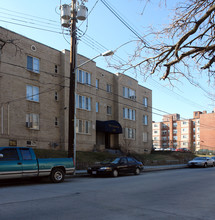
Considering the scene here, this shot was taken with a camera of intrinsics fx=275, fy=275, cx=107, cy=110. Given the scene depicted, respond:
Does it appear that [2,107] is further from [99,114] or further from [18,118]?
[99,114]

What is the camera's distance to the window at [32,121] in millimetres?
23519

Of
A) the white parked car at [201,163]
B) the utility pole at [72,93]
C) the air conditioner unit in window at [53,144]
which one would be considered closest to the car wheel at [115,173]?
the utility pole at [72,93]

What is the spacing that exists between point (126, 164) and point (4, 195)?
1023 cm

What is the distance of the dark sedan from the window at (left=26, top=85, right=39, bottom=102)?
10.1 metres

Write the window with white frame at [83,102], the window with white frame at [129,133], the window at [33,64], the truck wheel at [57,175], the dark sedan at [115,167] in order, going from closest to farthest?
the truck wheel at [57,175], the dark sedan at [115,167], the window at [33,64], the window with white frame at [83,102], the window with white frame at [129,133]

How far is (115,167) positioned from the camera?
17219 mm

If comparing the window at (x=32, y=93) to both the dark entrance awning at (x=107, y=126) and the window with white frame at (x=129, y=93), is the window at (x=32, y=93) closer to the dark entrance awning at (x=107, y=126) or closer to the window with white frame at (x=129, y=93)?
the dark entrance awning at (x=107, y=126)

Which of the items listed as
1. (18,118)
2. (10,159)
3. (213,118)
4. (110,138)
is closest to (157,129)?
(213,118)

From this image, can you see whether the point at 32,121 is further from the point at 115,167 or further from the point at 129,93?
the point at 129,93

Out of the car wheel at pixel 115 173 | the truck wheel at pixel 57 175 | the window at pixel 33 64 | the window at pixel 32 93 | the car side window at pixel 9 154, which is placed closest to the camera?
the car side window at pixel 9 154

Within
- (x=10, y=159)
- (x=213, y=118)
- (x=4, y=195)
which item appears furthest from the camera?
(x=213, y=118)

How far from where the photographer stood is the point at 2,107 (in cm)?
2153

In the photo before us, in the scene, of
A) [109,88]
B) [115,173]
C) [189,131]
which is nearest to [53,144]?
[115,173]

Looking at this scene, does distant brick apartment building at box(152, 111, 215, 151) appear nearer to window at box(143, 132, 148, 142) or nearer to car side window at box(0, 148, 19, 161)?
window at box(143, 132, 148, 142)
